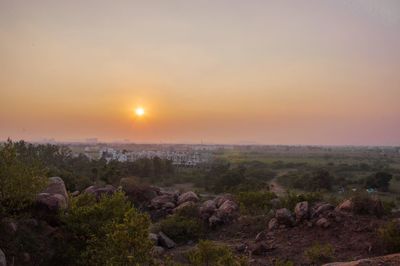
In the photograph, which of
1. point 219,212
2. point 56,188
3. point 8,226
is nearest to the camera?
point 8,226

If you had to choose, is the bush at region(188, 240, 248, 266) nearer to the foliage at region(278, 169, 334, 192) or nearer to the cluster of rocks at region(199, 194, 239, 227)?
the cluster of rocks at region(199, 194, 239, 227)

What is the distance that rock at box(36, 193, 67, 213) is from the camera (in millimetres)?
13367

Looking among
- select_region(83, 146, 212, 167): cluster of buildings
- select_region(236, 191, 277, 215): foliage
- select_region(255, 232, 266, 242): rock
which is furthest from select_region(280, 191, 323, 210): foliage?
select_region(83, 146, 212, 167): cluster of buildings

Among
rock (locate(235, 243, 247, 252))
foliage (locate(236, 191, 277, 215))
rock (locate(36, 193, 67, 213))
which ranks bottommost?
rock (locate(235, 243, 247, 252))

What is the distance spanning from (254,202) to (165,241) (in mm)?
6745

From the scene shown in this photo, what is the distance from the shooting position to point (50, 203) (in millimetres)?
13531

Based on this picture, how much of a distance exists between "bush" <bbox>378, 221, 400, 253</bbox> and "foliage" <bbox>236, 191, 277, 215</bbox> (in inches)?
321

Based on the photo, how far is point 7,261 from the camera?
1038 cm

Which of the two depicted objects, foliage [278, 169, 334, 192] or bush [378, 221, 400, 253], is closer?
bush [378, 221, 400, 253]

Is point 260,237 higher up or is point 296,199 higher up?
point 296,199

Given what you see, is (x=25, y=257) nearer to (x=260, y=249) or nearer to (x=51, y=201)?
(x=51, y=201)

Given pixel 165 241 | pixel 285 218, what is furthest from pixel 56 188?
pixel 285 218

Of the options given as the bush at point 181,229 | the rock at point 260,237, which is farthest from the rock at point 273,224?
the bush at point 181,229

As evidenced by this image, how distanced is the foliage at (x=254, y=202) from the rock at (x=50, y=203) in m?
10.7
